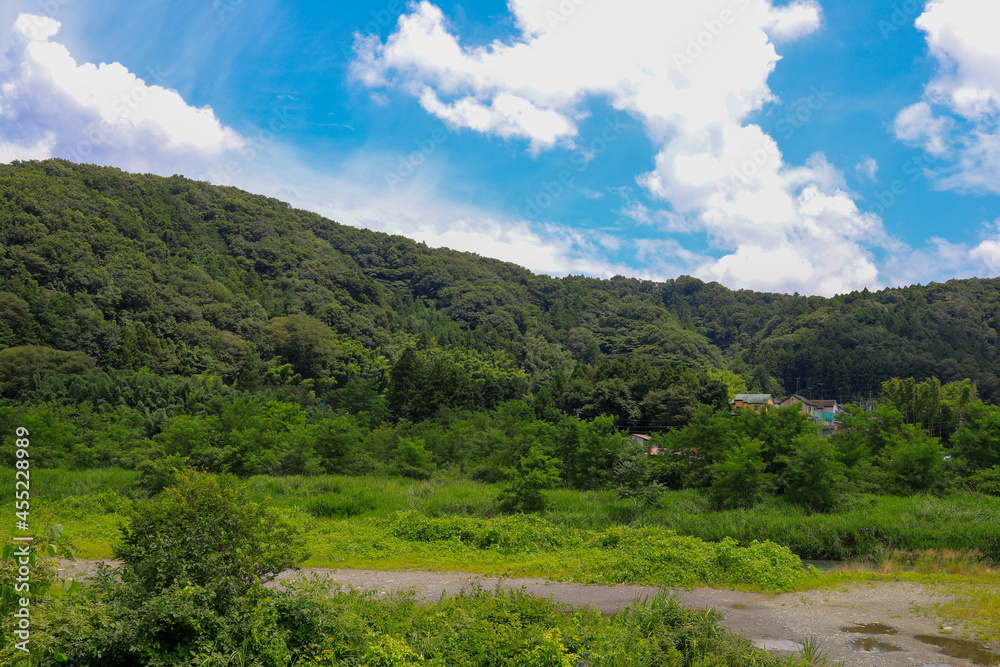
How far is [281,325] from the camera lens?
55.3 m

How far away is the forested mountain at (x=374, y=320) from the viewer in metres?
42.3

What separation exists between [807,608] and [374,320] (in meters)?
61.8

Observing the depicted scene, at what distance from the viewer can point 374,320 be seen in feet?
223

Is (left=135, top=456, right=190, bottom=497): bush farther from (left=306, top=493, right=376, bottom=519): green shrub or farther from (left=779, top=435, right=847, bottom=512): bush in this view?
(left=779, top=435, right=847, bottom=512): bush

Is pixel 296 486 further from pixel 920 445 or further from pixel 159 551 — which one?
pixel 920 445

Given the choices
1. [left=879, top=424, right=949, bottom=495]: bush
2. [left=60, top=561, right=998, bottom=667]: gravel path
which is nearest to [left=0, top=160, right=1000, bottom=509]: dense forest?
[left=879, top=424, right=949, bottom=495]: bush

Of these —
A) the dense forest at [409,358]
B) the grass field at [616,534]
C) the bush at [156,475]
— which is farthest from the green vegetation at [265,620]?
the bush at [156,475]

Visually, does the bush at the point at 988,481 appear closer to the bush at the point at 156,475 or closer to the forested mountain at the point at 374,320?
the forested mountain at the point at 374,320

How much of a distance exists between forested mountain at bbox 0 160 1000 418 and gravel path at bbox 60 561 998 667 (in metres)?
25.7

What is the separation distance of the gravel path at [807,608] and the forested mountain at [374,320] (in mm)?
25687

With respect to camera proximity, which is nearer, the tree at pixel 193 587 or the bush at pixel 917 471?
the tree at pixel 193 587

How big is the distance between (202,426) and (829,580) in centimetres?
2264

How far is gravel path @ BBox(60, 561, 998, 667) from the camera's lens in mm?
7375

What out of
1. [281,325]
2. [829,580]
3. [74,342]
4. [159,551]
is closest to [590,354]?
[281,325]
